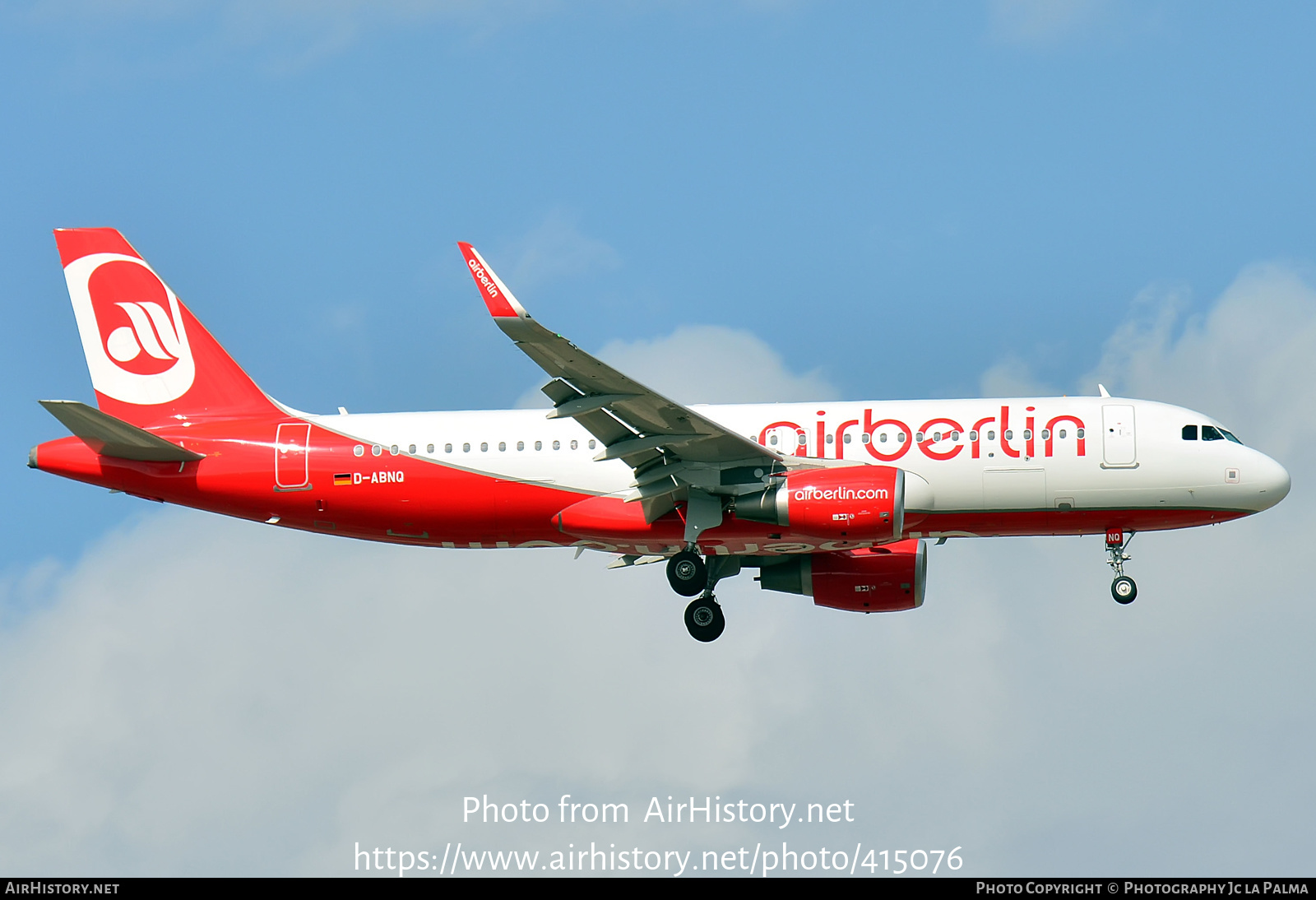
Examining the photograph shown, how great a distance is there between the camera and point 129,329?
140 feet

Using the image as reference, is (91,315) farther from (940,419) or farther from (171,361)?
(940,419)

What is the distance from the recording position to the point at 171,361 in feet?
140

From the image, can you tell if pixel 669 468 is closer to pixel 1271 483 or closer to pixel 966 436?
pixel 966 436

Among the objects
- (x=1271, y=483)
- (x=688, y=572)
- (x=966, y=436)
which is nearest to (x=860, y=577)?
(x=688, y=572)

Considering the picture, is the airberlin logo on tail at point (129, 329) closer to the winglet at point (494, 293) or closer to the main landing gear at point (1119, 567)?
the winglet at point (494, 293)

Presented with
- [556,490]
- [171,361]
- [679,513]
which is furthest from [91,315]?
[679,513]

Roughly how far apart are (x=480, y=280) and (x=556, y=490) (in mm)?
8339

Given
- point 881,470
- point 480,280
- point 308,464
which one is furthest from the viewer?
point 308,464

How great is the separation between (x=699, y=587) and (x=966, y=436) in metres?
→ 7.60

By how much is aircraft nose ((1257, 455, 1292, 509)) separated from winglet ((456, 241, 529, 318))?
1747 cm

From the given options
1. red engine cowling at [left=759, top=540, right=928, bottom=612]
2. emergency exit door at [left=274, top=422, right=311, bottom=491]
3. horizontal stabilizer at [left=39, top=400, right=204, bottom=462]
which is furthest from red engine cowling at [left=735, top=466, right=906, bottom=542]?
horizontal stabilizer at [left=39, top=400, right=204, bottom=462]

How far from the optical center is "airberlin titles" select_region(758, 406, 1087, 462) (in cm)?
3847

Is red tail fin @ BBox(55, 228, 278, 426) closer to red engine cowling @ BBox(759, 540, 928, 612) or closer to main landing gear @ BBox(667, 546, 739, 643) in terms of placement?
main landing gear @ BBox(667, 546, 739, 643)

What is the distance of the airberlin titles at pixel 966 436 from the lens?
3847 centimetres
